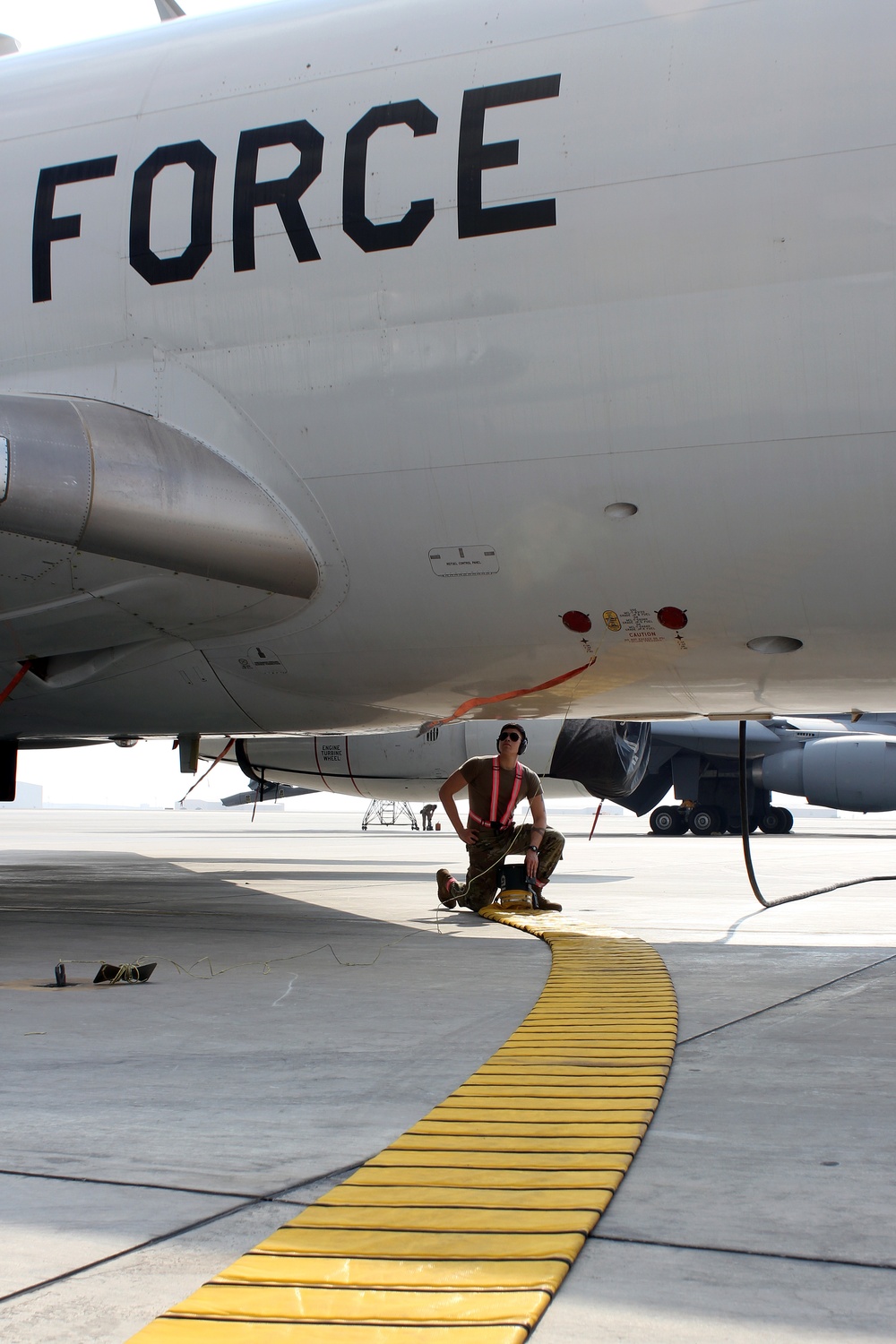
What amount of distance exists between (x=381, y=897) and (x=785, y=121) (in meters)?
7.74

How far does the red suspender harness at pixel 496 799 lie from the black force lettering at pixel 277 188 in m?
4.71

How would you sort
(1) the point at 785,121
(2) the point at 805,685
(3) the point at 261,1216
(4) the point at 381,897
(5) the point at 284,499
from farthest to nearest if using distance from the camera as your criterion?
(4) the point at 381,897, (2) the point at 805,685, (5) the point at 284,499, (1) the point at 785,121, (3) the point at 261,1216

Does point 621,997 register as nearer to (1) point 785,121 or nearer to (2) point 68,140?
(1) point 785,121

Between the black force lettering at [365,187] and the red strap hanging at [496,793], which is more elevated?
the black force lettering at [365,187]

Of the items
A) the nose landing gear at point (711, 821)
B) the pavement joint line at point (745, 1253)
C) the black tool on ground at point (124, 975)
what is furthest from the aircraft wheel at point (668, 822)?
the pavement joint line at point (745, 1253)

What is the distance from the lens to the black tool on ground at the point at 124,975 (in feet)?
18.7

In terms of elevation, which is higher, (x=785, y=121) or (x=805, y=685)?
(x=785, y=121)

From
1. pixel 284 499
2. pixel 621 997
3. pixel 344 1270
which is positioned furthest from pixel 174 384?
pixel 344 1270

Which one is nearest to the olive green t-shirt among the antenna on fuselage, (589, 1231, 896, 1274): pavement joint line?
the antenna on fuselage

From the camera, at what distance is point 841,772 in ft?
93.3

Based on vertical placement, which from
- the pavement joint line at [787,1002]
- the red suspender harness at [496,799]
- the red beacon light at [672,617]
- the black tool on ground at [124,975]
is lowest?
the pavement joint line at [787,1002]

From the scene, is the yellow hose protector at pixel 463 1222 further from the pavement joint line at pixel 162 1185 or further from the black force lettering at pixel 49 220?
the black force lettering at pixel 49 220

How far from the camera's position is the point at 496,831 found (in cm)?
966

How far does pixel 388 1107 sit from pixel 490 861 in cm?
617
